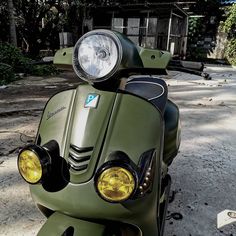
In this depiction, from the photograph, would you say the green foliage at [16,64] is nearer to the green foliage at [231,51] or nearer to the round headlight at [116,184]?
the round headlight at [116,184]

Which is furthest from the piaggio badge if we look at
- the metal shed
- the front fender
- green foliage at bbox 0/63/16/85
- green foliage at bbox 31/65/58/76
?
the metal shed

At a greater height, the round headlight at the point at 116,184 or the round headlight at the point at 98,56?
the round headlight at the point at 98,56

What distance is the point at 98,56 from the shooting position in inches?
45.9

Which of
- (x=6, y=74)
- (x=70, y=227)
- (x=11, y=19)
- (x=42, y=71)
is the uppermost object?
(x=11, y=19)

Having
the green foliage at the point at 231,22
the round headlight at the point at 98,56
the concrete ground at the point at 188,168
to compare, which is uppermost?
the green foliage at the point at 231,22

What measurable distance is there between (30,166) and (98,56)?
0.53m

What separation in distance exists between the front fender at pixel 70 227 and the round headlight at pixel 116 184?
0.17m

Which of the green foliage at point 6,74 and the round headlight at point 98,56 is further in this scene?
the green foliage at point 6,74

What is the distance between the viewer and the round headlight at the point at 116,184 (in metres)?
1.04

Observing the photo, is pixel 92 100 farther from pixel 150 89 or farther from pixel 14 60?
pixel 14 60

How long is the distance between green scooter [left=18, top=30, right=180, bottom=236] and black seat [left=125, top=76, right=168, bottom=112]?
45cm

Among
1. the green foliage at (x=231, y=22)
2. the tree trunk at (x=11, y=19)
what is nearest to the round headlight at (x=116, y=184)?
the tree trunk at (x=11, y=19)

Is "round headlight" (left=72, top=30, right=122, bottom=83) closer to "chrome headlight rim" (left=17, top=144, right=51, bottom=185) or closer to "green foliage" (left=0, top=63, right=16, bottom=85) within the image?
"chrome headlight rim" (left=17, top=144, right=51, bottom=185)

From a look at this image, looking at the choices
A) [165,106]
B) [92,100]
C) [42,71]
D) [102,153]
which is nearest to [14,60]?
[42,71]
